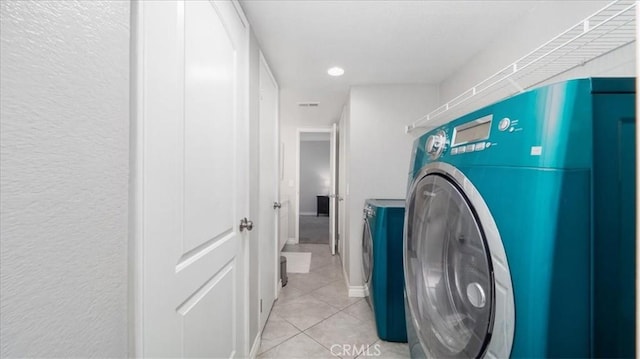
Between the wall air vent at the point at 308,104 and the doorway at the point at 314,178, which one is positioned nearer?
the wall air vent at the point at 308,104

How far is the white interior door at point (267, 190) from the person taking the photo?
6.15 feet

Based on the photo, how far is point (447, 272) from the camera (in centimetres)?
91

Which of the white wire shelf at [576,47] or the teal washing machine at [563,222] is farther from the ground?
the white wire shelf at [576,47]

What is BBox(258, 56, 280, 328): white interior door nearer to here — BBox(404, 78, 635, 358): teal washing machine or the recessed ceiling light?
the recessed ceiling light

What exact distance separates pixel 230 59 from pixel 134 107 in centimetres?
72

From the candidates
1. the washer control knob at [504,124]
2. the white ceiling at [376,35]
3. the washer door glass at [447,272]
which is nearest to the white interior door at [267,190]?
the white ceiling at [376,35]

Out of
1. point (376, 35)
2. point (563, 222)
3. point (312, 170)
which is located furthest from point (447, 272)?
point (312, 170)

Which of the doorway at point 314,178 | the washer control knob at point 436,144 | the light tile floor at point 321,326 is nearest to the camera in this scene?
the washer control knob at point 436,144

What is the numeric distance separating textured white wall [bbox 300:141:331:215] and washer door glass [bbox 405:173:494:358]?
6874mm

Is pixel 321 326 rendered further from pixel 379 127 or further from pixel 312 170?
pixel 312 170

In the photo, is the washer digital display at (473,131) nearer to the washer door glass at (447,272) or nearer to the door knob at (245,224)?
the washer door glass at (447,272)

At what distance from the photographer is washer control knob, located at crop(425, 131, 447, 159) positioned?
0.90 m

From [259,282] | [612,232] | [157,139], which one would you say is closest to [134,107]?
[157,139]

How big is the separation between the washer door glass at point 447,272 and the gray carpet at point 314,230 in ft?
12.1
